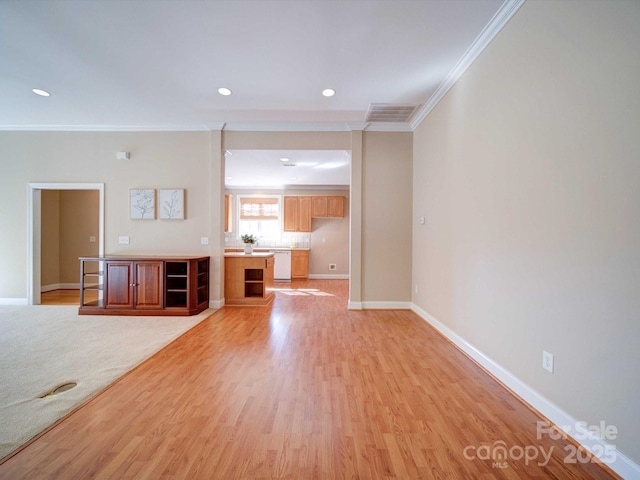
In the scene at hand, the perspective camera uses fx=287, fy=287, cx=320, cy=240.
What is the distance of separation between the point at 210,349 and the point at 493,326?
2.75 meters

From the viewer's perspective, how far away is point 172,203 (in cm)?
476

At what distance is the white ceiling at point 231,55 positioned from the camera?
91.4 inches

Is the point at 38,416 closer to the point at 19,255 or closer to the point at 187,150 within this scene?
the point at 187,150

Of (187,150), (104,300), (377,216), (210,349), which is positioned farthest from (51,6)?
(377,216)

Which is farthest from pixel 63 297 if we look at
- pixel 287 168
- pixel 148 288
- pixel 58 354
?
pixel 287 168

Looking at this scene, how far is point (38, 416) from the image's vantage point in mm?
1843

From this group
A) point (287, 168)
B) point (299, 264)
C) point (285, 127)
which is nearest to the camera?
point (285, 127)

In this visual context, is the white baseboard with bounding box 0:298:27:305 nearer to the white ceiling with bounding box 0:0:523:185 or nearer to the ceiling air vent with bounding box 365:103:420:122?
the white ceiling with bounding box 0:0:523:185

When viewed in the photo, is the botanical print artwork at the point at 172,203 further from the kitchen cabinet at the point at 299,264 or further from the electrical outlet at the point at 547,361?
the electrical outlet at the point at 547,361

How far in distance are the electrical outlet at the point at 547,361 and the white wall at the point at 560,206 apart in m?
0.03

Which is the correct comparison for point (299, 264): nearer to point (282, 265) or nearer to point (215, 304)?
point (282, 265)

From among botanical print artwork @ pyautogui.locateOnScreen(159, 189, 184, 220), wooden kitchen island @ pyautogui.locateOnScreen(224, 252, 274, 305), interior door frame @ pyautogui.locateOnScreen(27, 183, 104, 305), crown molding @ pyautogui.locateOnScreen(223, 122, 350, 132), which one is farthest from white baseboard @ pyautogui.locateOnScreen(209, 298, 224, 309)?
crown molding @ pyautogui.locateOnScreen(223, 122, 350, 132)

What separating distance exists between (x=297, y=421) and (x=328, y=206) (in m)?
7.07

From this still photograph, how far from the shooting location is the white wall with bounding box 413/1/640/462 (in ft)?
4.61
